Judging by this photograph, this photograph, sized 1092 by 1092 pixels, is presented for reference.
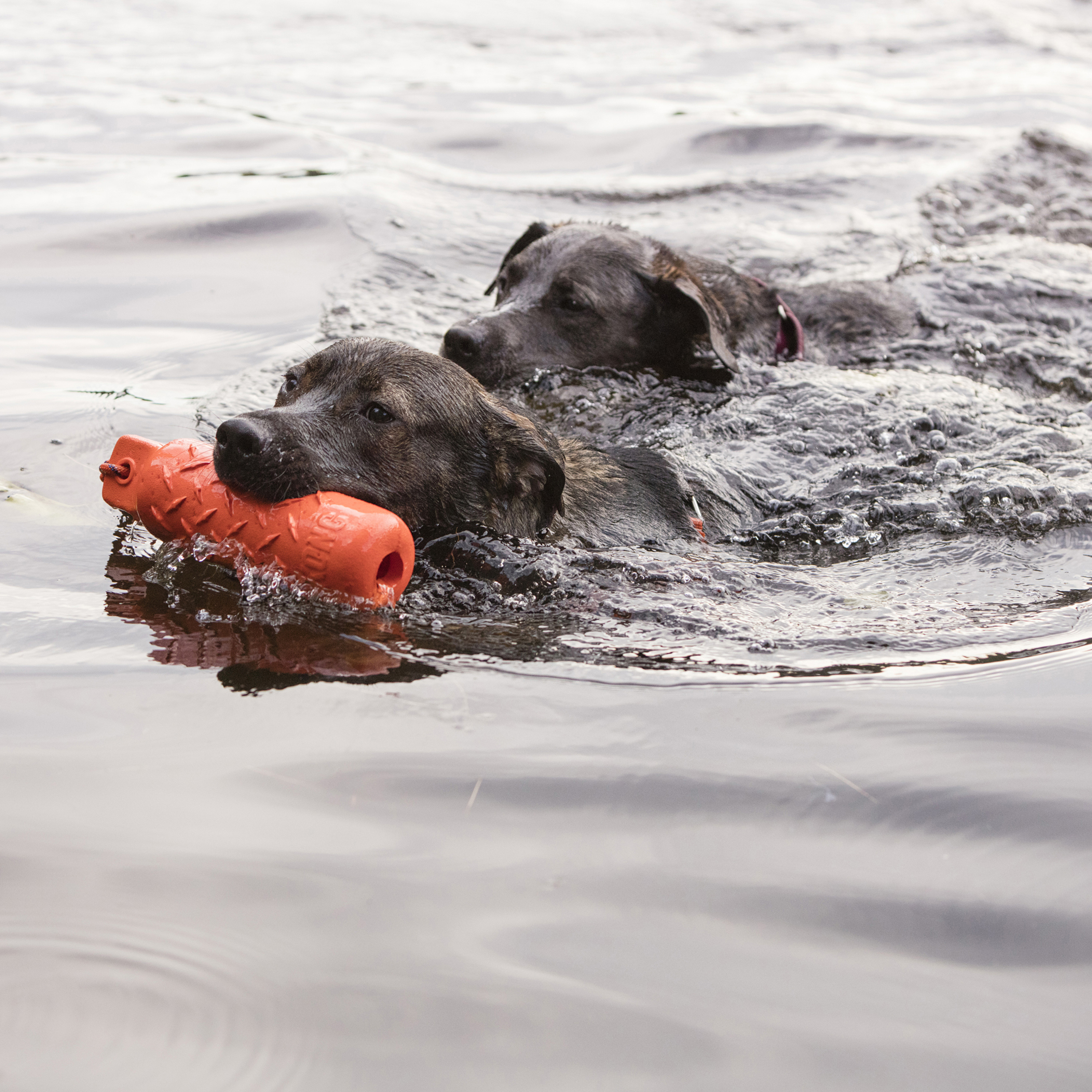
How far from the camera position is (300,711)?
3754 mm

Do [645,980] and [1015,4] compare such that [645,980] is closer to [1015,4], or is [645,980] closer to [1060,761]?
[1060,761]

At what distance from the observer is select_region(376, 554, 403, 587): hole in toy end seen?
4535 mm

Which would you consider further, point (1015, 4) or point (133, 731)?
point (1015, 4)

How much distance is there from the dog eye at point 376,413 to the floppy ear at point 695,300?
10.5 feet

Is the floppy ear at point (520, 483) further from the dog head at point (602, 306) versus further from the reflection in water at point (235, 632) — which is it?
the dog head at point (602, 306)

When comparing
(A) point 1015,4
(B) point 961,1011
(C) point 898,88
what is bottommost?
(B) point 961,1011

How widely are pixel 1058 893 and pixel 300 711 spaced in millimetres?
2117

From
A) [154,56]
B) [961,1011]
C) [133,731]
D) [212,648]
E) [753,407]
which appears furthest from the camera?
[154,56]

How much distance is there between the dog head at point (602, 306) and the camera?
25.6 ft

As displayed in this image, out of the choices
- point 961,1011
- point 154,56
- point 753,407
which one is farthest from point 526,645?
point 154,56

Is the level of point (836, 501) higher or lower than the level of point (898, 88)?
lower

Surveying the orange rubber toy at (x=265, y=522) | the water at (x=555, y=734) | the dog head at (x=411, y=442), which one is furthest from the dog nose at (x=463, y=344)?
the orange rubber toy at (x=265, y=522)

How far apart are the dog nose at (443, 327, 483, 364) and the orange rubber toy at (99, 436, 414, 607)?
257cm

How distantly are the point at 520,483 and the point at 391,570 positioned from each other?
950 millimetres
